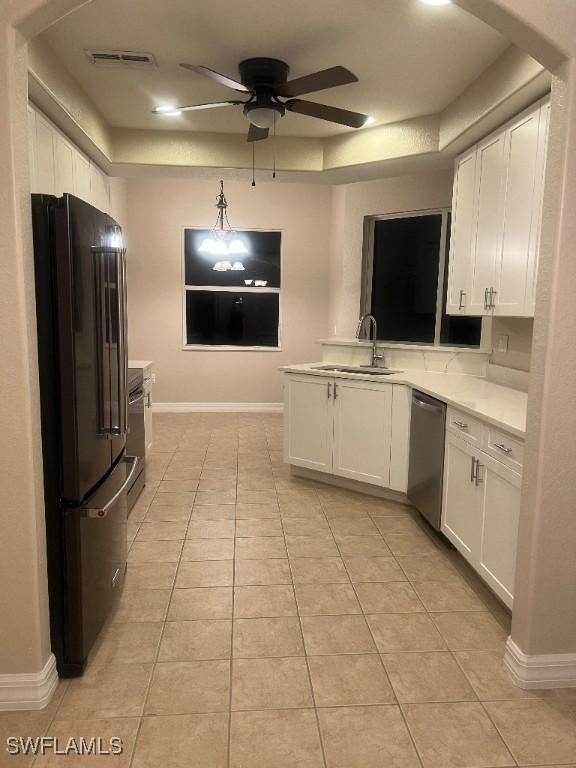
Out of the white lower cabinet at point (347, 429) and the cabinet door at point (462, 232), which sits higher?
the cabinet door at point (462, 232)

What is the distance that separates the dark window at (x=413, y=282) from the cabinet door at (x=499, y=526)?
9.53 ft

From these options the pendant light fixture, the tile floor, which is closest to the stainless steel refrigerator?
the tile floor

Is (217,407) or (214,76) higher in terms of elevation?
(214,76)

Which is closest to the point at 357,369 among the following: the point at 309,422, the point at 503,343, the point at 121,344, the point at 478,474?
the point at 309,422

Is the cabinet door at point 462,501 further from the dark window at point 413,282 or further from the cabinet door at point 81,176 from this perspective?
the cabinet door at point 81,176

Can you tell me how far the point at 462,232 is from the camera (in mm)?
3611

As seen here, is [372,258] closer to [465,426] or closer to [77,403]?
[465,426]

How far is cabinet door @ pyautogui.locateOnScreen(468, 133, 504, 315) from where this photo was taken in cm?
312

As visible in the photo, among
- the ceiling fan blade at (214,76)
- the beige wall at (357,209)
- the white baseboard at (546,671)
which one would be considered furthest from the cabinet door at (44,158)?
the beige wall at (357,209)

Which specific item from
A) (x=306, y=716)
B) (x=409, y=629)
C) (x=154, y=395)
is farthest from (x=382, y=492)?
(x=154, y=395)

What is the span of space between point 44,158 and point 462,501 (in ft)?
9.37

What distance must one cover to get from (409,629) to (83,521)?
57.9 inches

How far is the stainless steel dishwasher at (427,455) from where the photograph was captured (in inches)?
124

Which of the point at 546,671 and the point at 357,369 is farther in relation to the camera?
the point at 357,369
